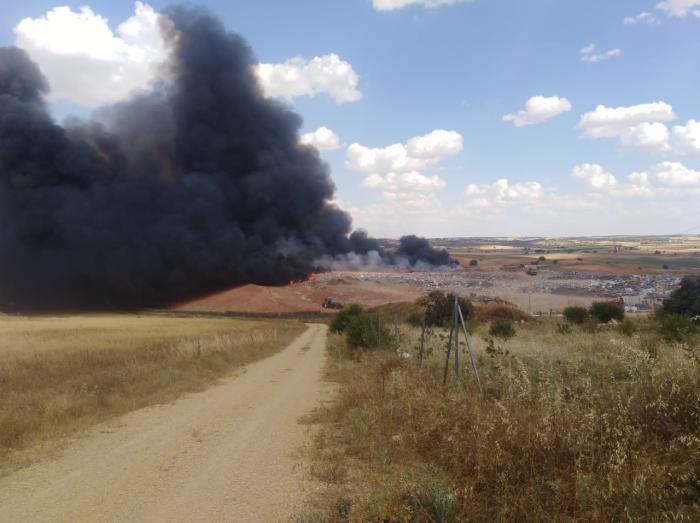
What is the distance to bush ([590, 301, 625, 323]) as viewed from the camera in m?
32.2

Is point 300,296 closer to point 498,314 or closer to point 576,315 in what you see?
point 498,314

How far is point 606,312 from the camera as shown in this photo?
108 ft

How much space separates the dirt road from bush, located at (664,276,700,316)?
2518 centimetres

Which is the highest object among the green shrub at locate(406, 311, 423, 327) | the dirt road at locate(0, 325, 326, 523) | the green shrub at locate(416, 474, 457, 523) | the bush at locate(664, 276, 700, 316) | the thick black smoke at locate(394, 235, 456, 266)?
the thick black smoke at locate(394, 235, 456, 266)

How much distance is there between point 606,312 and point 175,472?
32.0 meters

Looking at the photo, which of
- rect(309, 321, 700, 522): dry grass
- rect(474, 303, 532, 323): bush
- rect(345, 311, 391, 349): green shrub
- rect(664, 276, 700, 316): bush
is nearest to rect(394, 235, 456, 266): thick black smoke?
rect(474, 303, 532, 323): bush

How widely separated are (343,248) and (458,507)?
7040 cm

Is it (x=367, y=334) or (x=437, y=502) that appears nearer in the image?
(x=437, y=502)

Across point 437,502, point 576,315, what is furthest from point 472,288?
point 437,502

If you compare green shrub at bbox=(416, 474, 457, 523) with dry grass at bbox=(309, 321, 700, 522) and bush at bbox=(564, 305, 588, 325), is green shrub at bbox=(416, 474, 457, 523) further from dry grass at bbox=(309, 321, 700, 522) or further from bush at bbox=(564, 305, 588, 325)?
bush at bbox=(564, 305, 588, 325)

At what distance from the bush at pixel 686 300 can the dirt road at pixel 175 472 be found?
991 inches

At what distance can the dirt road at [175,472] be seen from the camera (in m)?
5.42

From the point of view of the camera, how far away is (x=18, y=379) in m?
13.5

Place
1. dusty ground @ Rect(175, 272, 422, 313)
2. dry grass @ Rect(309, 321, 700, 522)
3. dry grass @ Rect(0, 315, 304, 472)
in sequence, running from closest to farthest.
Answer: dry grass @ Rect(309, 321, 700, 522) < dry grass @ Rect(0, 315, 304, 472) < dusty ground @ Rect(175, 272, 422, 313)
